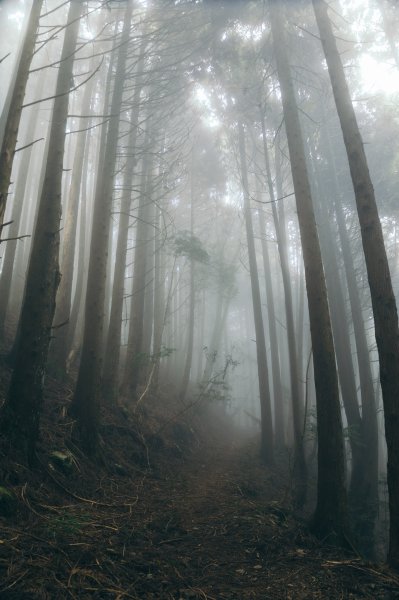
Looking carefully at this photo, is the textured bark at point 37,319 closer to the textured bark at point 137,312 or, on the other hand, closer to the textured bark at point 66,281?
the textured bark at point 66,281

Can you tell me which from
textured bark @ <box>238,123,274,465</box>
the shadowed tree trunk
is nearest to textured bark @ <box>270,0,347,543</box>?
the shadowed tree trunk

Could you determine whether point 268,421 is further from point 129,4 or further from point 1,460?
point 129,4

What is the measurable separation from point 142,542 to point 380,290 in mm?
4396

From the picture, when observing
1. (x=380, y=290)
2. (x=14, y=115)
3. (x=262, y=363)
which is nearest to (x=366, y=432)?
(x=262, y=363)

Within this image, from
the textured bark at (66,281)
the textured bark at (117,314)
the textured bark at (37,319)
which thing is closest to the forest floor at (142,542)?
the textured bark at (37,319)

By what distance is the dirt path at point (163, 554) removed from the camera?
2811mm

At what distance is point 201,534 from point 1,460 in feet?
8.46

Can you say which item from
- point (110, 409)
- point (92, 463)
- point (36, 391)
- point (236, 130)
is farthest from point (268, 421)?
point (236, 130)

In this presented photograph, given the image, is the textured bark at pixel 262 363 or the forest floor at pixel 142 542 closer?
the forest floor at pixel 142 542

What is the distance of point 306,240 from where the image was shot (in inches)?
263

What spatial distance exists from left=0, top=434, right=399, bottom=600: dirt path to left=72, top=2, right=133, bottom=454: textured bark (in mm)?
1126

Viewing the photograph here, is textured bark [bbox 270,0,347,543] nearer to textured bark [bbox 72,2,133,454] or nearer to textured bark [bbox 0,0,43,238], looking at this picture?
textured bark [bbox 72,2,133,454]

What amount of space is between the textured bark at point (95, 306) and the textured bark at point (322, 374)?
3.67 meters

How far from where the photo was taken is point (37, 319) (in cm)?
509
